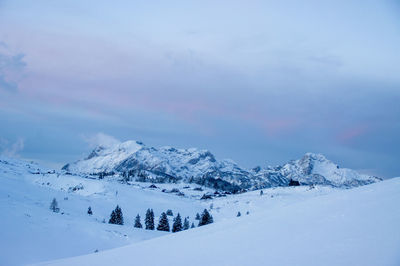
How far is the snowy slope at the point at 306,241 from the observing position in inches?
200

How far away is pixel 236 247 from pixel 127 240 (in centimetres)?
3245

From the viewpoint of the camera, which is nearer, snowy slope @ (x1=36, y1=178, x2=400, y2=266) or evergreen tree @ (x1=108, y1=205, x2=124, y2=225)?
snowy slope @ (x1=36, y1=178, x2=400, y2=266)

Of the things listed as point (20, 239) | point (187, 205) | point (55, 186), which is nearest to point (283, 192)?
point (187, 205)

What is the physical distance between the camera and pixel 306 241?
616 centimetres

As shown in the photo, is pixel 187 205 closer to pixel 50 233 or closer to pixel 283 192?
pixel 283 192

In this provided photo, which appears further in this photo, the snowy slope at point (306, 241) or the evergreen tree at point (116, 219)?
the evergreen tree at point (116, 219)

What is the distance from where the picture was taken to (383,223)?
231 inches

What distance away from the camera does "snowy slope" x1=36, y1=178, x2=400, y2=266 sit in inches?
200

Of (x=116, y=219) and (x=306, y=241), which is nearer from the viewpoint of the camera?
(x=306, y=241)

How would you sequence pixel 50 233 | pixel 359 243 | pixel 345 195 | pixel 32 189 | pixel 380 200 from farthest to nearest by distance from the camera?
1. pixel 32 189
2. pixel 50 233
3. pixel 345 195
4. pixel 380 200
5. pixel 359 243

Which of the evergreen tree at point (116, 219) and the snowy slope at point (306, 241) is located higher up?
the snowy slope at point (306, 241)

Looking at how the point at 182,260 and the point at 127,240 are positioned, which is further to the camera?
the point at 127,240

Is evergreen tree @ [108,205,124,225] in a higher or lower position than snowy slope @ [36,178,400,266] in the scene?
lower

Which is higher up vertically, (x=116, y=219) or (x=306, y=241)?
(x=306, y=241)
